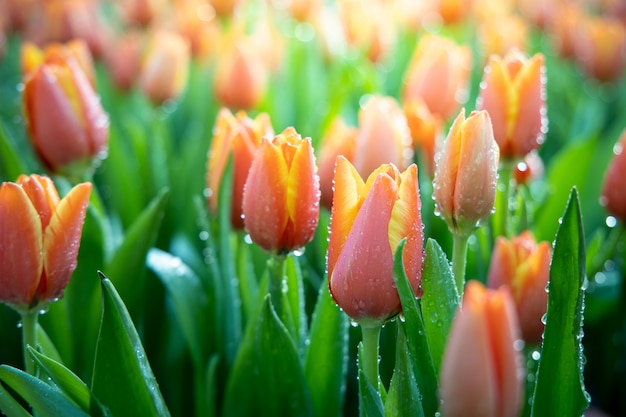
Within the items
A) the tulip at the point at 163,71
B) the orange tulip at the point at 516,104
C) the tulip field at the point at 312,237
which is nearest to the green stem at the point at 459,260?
the tulip field at the point at 312,237

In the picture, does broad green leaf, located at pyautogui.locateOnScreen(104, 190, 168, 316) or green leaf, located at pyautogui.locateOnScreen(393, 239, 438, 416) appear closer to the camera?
green leaf, located at pyautogui.locateOnScreen(393, 239, 438, 416)

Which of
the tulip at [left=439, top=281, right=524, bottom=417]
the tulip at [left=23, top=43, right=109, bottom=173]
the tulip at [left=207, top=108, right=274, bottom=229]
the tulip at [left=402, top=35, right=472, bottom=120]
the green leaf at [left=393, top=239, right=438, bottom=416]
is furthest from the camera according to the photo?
the tulip at [left=402, top=35, right=472, bottom=120]

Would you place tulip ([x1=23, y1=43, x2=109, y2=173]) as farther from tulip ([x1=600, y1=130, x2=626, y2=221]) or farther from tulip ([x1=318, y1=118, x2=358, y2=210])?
tulip ([x1=600, y1=130, x2=626, y2=221])

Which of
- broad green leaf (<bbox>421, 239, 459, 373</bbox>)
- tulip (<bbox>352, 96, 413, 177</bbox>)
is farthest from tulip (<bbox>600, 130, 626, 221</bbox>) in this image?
broad green leaf (<bbox>421, 239, 459, 373</bbox>)

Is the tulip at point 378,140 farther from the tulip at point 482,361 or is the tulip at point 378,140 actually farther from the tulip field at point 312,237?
the tulip at point 482,361

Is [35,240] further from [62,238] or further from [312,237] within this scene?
[312,237]

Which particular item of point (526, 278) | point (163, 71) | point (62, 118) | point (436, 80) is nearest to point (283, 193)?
point (526, 278)
